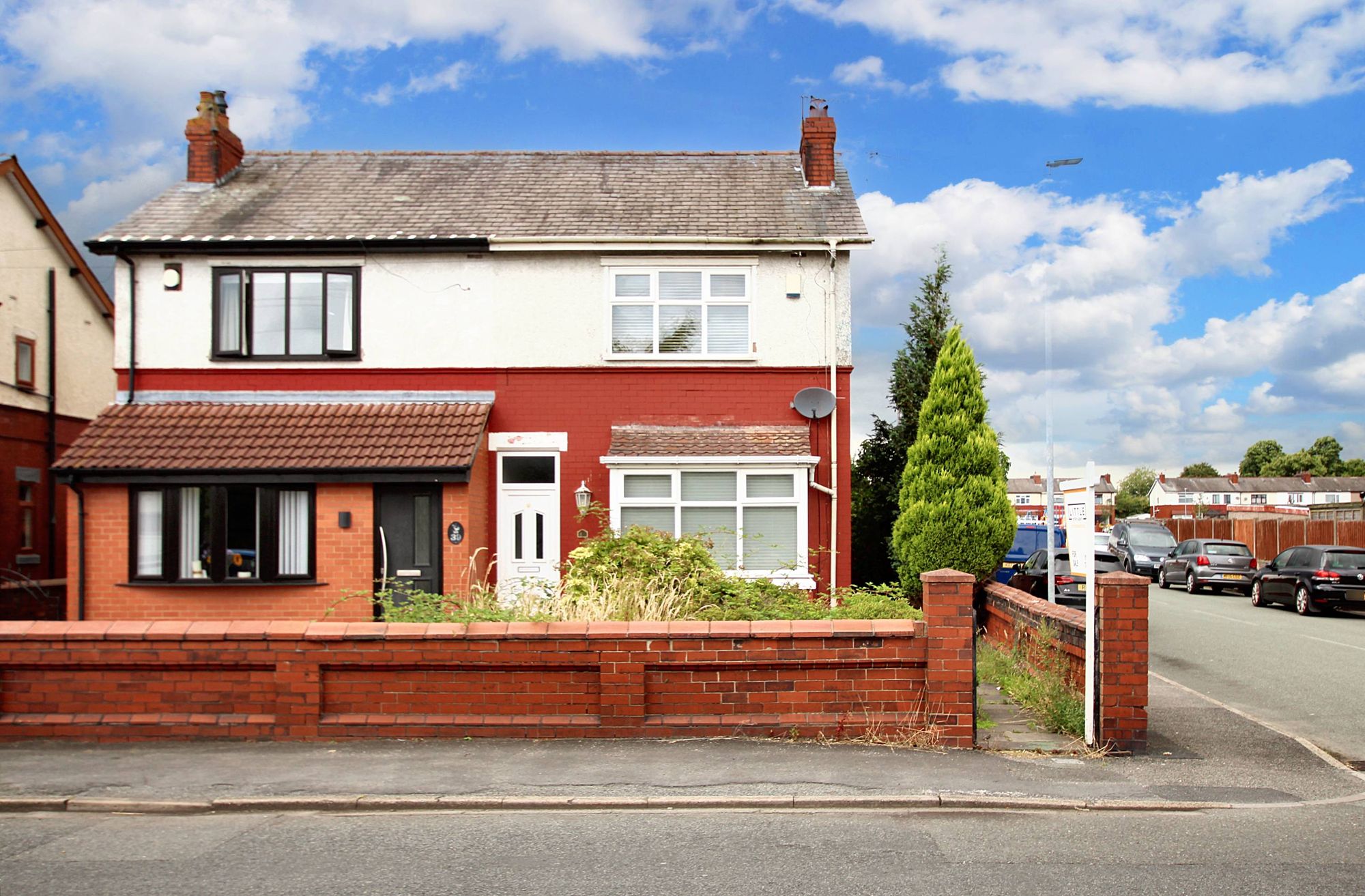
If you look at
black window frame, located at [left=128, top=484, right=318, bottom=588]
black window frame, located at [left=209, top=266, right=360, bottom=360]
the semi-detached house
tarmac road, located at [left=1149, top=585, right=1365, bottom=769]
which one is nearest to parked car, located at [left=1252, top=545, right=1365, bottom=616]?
tarmac road, located at [left=1149, top=585, right=1365, bottom=769]

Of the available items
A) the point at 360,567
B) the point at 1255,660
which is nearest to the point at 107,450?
the point at 360,567

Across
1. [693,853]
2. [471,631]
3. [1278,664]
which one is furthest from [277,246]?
[1278,664]

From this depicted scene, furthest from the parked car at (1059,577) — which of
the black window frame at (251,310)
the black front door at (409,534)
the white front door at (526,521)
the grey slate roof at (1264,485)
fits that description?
the grey slate roof at (1264,485)

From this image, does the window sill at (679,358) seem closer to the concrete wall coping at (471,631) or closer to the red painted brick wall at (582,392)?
the red painted brick wall at (582,392)

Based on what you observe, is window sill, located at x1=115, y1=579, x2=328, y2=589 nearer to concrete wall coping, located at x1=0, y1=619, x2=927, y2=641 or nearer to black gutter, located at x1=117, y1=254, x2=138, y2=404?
black gutter, located at x1=117, y1=254, x2=138, y2=404

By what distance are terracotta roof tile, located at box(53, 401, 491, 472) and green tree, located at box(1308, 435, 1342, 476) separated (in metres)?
116

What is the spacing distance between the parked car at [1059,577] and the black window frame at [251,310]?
10.5 m

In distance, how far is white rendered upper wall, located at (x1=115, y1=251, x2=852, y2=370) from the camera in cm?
1571

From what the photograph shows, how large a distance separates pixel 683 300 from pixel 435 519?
478 cm

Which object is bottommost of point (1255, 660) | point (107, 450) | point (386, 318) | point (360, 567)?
point (1255, 660)

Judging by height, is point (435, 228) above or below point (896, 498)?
above

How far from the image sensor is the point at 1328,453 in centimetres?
10969

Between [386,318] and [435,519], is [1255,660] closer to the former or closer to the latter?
[435,519]

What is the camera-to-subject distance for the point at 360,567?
14.4 meters
